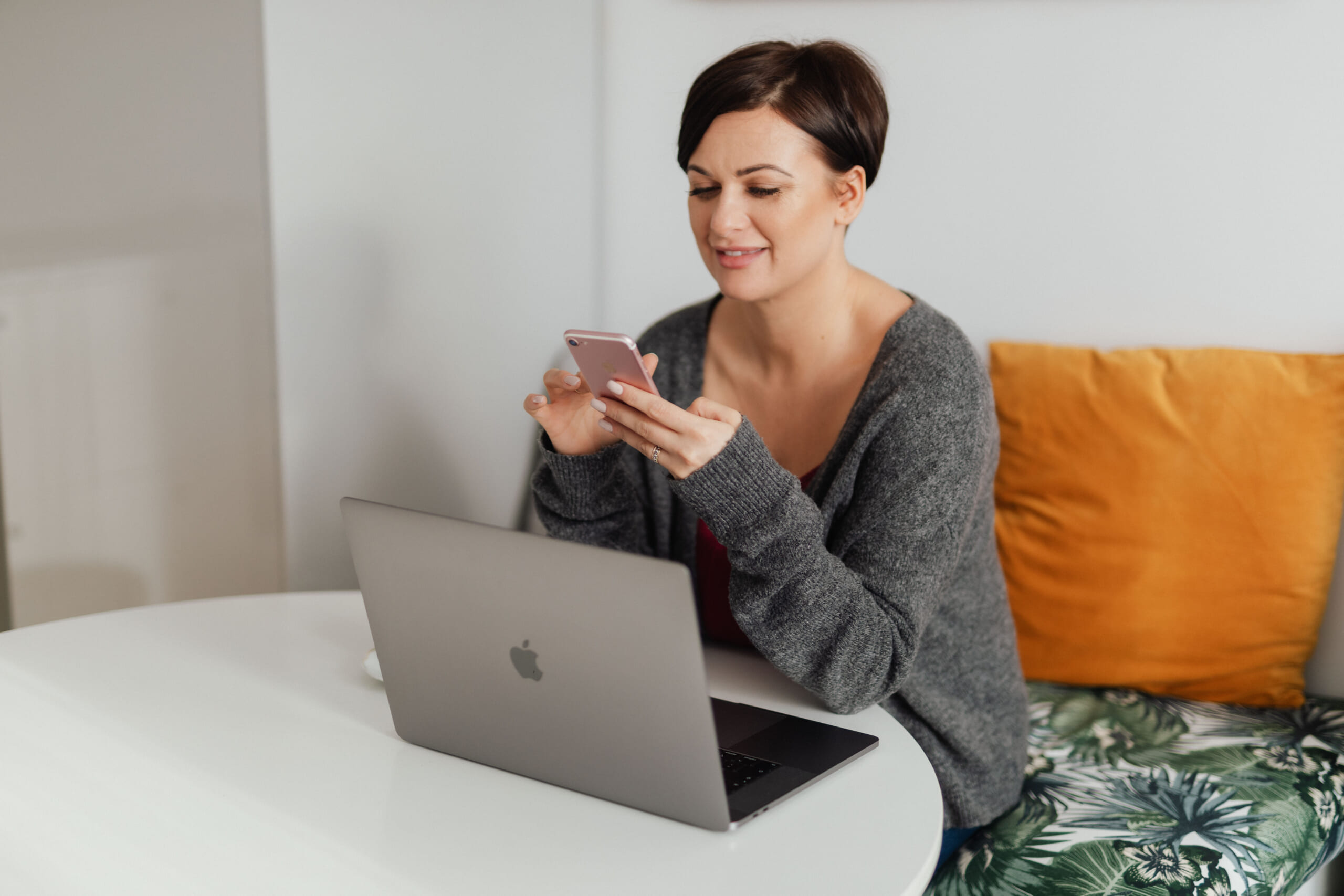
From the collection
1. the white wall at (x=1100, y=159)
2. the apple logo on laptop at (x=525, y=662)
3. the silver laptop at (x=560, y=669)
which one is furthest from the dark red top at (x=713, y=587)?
the white wall at (x=1100, y=159)

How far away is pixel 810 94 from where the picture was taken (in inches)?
46.8

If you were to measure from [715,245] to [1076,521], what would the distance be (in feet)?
2.49

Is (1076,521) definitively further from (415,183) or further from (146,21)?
(146,21)

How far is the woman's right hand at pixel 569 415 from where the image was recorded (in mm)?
1149

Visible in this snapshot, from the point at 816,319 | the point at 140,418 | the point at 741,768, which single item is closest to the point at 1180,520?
the point at 816,319

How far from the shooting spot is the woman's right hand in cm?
115

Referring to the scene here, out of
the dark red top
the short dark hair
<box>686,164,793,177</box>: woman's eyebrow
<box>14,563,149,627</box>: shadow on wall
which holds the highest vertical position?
the short dark hair

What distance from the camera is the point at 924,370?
1.16 m

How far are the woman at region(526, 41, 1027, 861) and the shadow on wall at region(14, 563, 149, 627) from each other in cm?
68

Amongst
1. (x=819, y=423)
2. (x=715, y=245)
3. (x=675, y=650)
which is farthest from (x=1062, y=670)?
(x=675, y=650)

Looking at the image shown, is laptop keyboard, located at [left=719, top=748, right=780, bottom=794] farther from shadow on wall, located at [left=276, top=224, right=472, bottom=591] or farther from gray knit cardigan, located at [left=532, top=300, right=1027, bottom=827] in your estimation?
shadow on wall, located at [left=276, top=224, right=472, bottom=591]

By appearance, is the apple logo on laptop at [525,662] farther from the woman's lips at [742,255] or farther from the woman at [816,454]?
the woman's lips at [742,255]

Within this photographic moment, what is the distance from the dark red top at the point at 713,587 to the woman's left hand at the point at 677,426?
0.99ft

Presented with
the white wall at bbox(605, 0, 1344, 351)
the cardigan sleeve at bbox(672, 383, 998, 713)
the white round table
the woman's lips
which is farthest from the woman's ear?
the white wall at bbox(605, 0, 1344, 351)
